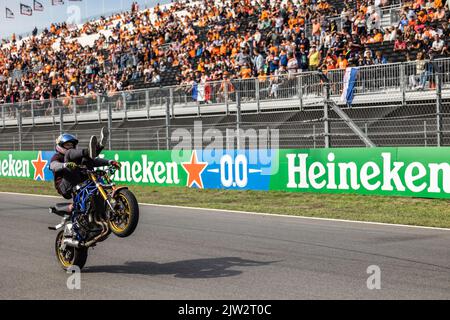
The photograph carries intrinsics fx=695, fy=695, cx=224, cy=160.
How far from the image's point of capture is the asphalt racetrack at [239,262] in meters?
6.53

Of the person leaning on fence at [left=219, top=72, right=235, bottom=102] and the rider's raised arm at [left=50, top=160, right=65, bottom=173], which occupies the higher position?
the person leaning on fence at [left=219, top=72, right=235, bottom=102]

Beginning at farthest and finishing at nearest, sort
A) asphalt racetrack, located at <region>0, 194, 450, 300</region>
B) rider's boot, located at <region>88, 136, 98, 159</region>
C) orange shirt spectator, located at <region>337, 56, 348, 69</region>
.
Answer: orange shirt spectator, located at <region>337, 56, 348, 69</region>
rider's boot, located at <region>88, 136, 98, 159</region>
asphalt racetrack, located at <region>0, 194, 450, 300</region>

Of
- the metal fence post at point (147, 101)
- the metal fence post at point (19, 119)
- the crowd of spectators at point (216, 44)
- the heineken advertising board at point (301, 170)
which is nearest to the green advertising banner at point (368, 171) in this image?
the heineken advertising board at point (301, 170)

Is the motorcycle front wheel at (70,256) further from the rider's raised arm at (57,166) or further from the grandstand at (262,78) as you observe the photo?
the grandstand at (262,78)

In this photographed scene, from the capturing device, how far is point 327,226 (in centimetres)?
1173

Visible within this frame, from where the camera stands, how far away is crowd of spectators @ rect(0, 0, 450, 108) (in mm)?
19859

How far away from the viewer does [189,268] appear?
25.6ft

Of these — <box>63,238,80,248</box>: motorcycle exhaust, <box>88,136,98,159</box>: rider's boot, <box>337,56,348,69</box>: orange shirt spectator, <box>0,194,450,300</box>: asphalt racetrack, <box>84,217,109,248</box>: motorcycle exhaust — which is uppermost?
<box>337,56,348,69</box>: orange shirt spectator

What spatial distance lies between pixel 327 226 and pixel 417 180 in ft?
10.8

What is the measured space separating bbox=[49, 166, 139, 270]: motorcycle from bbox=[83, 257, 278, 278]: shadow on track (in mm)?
309

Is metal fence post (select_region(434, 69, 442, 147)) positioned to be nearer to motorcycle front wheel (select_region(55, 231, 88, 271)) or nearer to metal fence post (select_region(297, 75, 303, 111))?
metal fence post (select_region(297, 75, 303, 111))

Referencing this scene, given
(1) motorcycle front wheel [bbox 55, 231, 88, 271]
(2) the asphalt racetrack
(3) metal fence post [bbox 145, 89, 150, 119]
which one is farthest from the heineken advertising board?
(1) motorcycle front wheel [bbox 55, 231, 88, 271]

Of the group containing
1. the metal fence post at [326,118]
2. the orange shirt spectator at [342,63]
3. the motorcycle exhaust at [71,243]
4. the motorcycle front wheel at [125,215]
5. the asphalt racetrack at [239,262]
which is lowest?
the asphalt racetrack at [239,262]

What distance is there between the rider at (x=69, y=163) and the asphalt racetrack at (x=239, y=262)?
3.27ft
